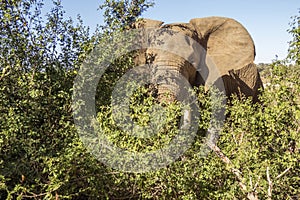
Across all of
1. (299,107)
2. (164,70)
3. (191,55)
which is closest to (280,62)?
(299,107)

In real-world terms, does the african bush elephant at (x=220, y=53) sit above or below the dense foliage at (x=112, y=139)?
above

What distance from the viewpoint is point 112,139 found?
3.27m

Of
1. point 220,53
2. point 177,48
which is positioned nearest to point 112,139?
point 177,48

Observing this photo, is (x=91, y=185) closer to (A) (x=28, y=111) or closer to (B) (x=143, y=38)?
(A) (x=28, y=111)

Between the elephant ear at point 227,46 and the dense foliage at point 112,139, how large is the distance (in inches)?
184

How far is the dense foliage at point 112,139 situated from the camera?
311 cm

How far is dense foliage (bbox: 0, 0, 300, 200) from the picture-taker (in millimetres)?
3107

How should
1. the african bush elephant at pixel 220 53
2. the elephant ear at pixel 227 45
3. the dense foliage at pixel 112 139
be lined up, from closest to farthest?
the dense foliage at pixel 112 139
the african bush elephant at pixel 220 53
the elephant ear at pixel 227 45

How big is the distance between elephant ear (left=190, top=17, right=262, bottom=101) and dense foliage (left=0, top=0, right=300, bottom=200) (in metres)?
4.68

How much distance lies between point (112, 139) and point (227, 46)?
6.16 metres

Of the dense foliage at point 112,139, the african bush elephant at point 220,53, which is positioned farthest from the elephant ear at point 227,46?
the dense foliage at point 112,139

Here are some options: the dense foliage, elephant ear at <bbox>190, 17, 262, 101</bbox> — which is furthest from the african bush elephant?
the dense foliage

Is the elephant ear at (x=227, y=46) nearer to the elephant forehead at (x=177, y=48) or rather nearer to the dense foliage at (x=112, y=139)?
the elephant forehead at (x=177, y=48)

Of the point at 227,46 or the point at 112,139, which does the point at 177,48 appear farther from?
the point at 112,139
